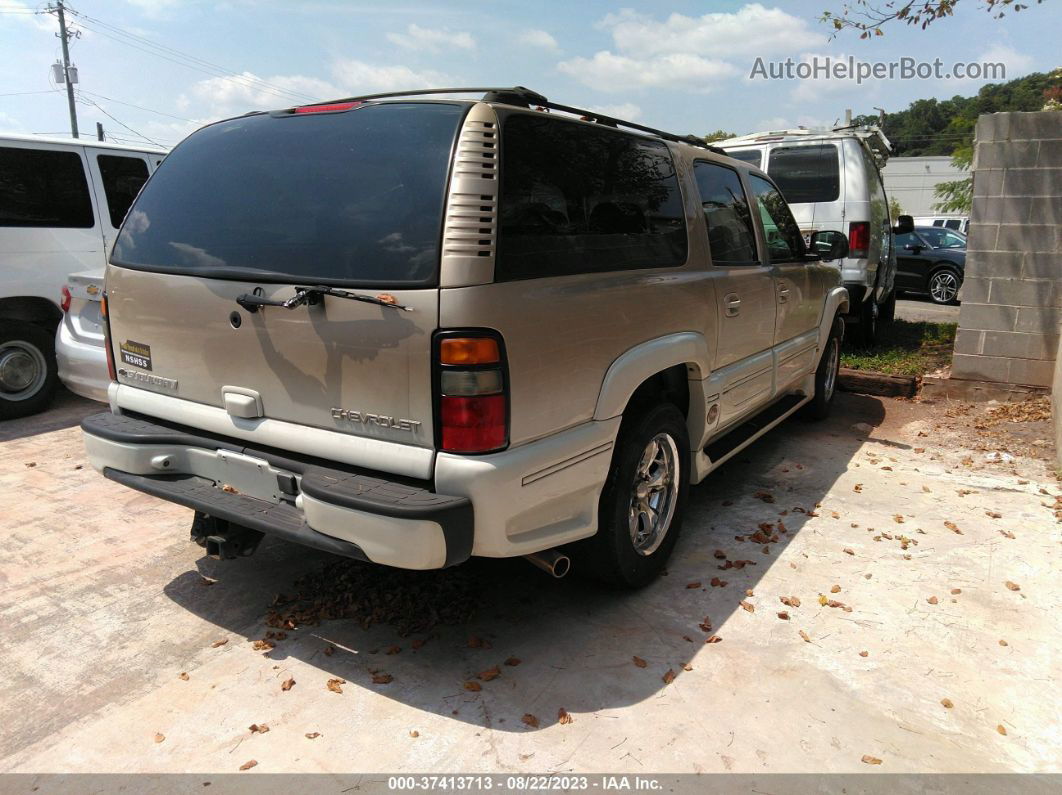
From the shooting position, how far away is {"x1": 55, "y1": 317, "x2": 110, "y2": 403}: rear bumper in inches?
222

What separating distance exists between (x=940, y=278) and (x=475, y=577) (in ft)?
47.8

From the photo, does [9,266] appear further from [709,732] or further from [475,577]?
[709,732]

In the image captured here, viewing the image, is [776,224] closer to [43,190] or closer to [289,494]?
[289,494]

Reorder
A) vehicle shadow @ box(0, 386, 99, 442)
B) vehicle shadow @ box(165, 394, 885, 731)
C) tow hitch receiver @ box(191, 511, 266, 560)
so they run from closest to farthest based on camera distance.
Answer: vehicle shadow @ box(165, 394, 885, 731) → tow hitch receiver @ box(191, 511, 266, 560) → vehicle shadow @ box(0, 386, 99, 442)

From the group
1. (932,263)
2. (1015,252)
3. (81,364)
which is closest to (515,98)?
(81,364)

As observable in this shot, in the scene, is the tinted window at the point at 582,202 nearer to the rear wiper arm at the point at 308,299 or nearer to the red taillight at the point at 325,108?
the rear wiper arm at the point at 308,299

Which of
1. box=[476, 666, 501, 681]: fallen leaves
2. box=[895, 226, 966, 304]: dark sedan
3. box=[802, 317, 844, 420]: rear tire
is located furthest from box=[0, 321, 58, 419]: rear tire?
box=[895, 226, 966, 304]: dark sedan

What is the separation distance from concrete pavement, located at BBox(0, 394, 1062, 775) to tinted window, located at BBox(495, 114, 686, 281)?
1577 mm

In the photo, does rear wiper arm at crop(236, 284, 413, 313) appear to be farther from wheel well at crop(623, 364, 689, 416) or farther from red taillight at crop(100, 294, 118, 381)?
wheel well at crop(623, 364, 689, 416)

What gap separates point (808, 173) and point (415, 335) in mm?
7069

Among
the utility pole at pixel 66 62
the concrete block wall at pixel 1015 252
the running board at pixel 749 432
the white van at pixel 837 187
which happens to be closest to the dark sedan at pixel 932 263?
the white van at pixel 837 187

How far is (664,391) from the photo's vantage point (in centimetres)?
371

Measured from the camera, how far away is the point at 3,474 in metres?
5.09
